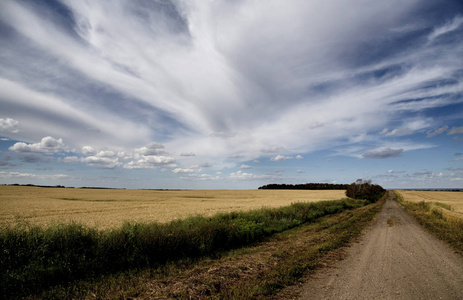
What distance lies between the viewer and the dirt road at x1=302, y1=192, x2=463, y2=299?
5742mm

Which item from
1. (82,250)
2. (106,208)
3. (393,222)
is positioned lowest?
(106,208)

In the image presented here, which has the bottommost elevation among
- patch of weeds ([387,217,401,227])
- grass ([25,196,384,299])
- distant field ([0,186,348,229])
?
distant field ([0,186,348,229])

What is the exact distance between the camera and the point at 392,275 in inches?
276

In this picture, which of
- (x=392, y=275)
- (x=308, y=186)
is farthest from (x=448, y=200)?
(x=308, y=186)

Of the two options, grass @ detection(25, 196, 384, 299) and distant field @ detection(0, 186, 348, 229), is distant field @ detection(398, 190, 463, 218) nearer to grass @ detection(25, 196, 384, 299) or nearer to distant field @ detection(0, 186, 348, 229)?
distant field @ detection(0, 186, 348, 229)

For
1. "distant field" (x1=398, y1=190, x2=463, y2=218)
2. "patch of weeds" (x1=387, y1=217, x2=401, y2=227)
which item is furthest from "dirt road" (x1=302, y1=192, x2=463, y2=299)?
"distant field" (x1=398, y1=190, x2=463, y2=218)

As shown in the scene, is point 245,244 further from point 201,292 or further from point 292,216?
point 292,216

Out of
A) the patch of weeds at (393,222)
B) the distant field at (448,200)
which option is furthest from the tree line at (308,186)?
the patch of weeds at (393,222)

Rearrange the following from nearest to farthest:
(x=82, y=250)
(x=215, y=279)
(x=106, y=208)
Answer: (x=215, y=279), (x=82, y=250), (x=106, y=208)

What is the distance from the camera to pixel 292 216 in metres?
19.7

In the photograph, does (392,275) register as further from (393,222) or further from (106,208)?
(106,208)

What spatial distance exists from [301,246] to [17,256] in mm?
10716

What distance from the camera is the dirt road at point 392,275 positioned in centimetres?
574

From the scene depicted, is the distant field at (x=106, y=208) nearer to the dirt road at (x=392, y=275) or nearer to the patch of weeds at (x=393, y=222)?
the dirt road at (x=392, y=275)
